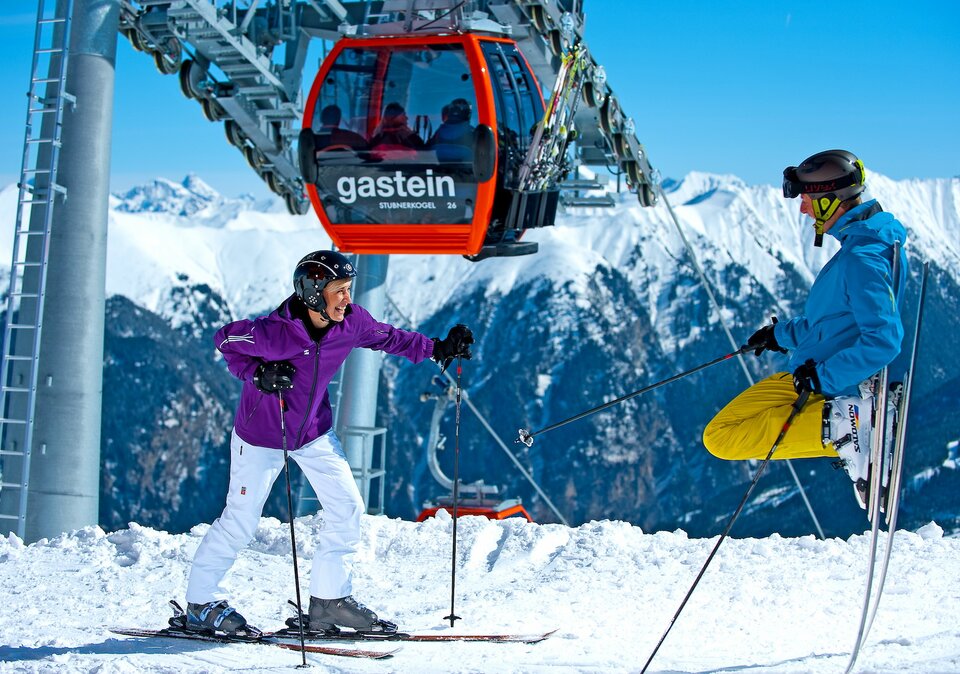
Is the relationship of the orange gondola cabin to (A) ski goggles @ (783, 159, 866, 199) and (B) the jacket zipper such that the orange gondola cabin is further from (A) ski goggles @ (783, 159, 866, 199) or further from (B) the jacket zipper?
(A) ski goggles @ (783, 159, 866, 199)

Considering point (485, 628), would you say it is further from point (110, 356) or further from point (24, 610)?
point (110, 356)

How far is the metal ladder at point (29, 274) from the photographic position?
9.51m

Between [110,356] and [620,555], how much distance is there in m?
130

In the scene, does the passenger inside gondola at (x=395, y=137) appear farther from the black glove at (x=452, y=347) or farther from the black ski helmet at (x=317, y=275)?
the black ski helmet at (x=317, y=275)

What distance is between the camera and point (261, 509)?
5.39 metres

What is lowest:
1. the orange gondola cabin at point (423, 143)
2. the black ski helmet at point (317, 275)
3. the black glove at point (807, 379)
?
the black glove at point (807, 379)

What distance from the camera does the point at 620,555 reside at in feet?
25.3

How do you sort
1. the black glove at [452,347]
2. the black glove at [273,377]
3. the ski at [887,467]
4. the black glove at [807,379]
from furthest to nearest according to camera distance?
the black glove at [452,347]
the black glove at [273,377]
the black glove at [807,379]
the ski at [887,467]

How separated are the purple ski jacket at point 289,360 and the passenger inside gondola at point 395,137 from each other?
4.27 m

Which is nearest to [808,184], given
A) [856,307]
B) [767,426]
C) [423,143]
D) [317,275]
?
[856,307]

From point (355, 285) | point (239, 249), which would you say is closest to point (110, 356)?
point (239, 249)

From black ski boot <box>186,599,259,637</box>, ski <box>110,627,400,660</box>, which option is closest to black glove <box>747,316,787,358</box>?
ski <box>110,627,400,660</box>

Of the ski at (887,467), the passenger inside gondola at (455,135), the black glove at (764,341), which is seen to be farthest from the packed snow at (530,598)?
the passenger inside gondola at (455,135)

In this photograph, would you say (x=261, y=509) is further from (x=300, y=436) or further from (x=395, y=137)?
(x=395, y=137)
